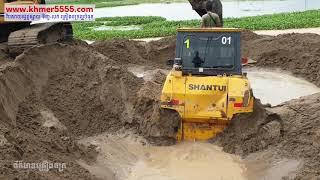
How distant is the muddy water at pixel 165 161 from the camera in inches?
359

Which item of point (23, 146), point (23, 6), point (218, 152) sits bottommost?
point (218, 152)

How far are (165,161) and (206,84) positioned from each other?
1.68m

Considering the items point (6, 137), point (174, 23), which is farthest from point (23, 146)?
point (174, 23)

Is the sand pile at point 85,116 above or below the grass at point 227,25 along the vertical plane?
below

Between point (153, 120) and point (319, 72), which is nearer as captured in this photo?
point (153, 120)

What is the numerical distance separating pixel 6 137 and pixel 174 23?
2774 centimetres

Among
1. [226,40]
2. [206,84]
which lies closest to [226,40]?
[226,40]

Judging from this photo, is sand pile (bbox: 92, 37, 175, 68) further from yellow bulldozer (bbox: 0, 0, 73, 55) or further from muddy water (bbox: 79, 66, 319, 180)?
muddy water (bbox: 79, 66, 319, 180)

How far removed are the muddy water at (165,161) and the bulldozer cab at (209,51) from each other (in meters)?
1.57

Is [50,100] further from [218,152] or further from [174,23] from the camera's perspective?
[174,23]

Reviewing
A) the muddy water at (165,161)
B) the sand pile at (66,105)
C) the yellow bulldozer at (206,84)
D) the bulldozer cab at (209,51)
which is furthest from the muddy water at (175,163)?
the bulldozer cab at (209,51)

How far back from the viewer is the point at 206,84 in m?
10.2

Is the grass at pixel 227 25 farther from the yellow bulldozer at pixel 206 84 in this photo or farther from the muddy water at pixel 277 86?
the yellow bulldozer at pixel 206 84

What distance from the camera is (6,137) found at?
25.9 ft
